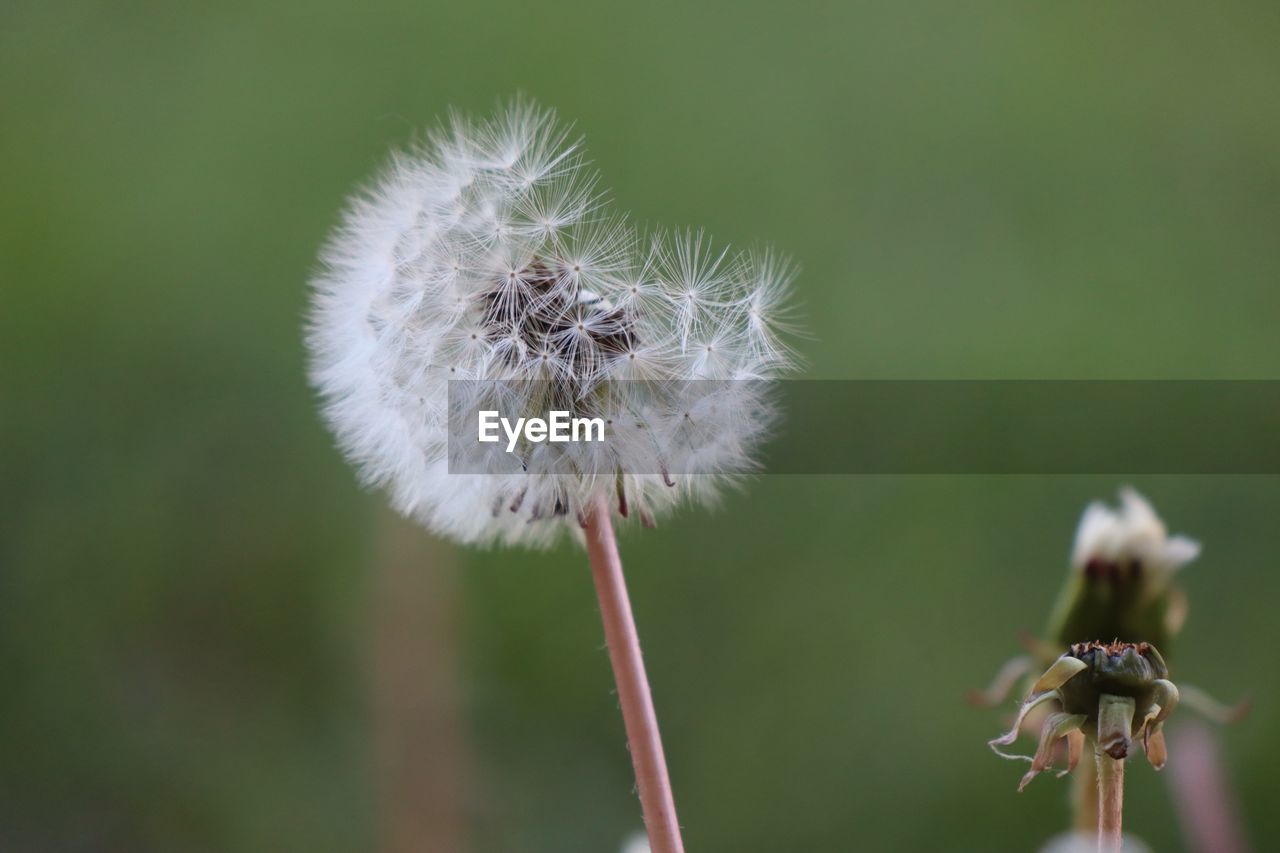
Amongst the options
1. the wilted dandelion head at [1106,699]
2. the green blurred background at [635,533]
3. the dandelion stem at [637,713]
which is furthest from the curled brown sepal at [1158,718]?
the green blurred background at [635,533]

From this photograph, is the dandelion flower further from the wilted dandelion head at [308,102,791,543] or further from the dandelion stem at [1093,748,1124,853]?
the dandelion stem at [1093,748,1124,853]

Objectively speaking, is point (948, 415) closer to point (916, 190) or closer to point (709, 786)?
point (916, 190)

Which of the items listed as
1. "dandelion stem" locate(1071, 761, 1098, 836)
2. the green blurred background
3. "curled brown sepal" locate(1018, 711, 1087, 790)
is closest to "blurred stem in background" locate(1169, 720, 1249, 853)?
"dandelion stem" locate(1071, 761, 1098, 836)

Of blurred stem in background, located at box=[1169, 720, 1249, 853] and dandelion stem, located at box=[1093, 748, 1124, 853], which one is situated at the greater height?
blurred stem in background, located at box=[1169, 720, 1249, 853]

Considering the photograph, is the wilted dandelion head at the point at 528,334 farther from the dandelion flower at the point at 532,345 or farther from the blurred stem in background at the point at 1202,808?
the blurred stem in background at the point at 1202,808

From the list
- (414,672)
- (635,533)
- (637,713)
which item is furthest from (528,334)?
(414,672)

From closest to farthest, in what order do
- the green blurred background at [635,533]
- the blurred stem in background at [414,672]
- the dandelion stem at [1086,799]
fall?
the dandelion stem at [1086,799], the blurred stem in background at [414,672], the green blurred background at [635,533]
